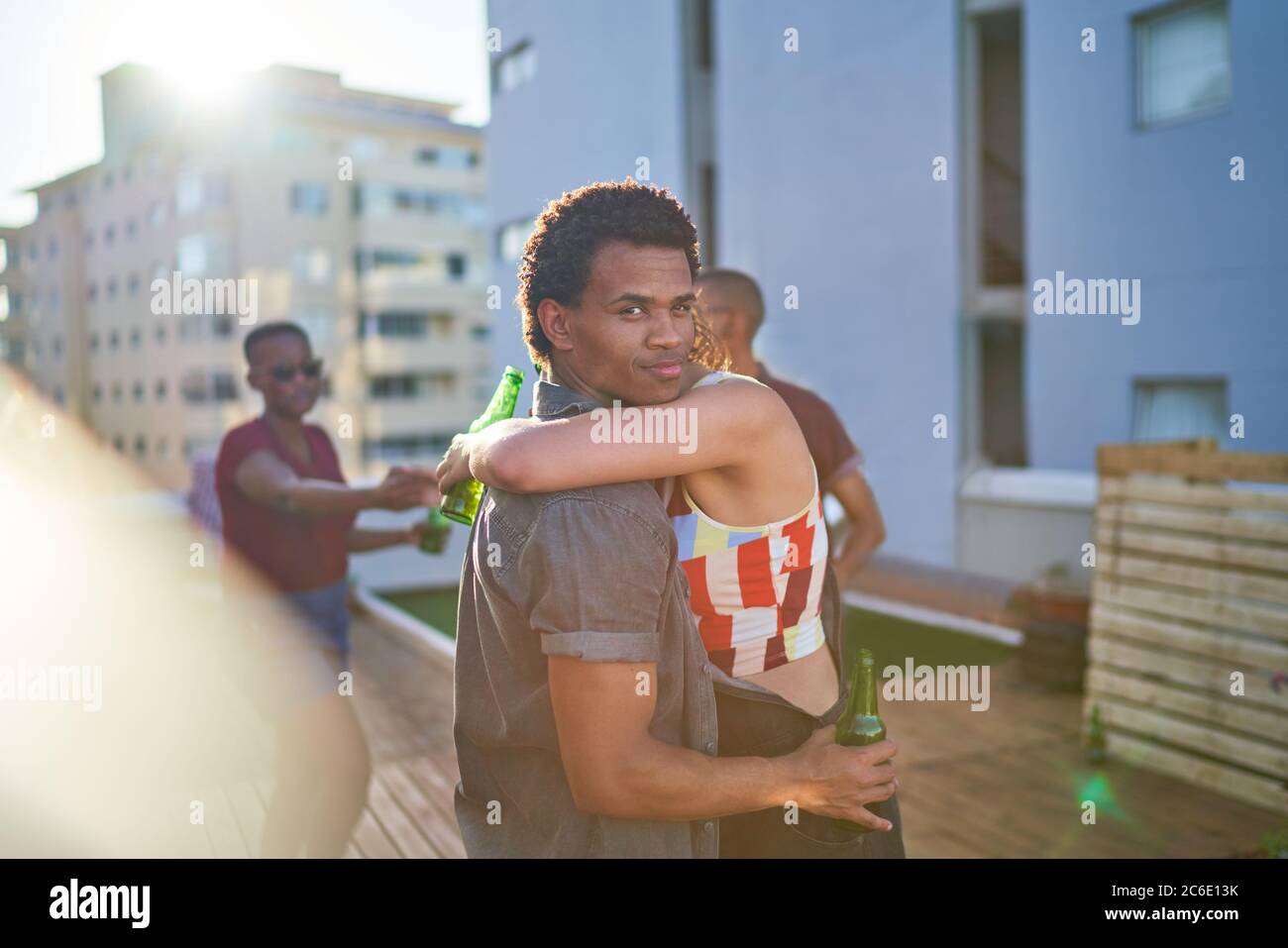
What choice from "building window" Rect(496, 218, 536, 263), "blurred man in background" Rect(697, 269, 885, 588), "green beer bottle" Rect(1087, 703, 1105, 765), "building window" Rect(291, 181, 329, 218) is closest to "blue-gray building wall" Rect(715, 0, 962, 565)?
"green beer bottle" Rect(1087, 703, 1105, 765)

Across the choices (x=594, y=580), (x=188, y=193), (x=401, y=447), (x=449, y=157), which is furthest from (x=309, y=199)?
(x=594, y=580)

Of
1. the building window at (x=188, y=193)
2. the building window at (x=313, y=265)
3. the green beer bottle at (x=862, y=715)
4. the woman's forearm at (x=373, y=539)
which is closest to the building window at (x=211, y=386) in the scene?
the building window at (x=313, y=265)

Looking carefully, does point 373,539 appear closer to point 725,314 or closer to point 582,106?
point 725,314

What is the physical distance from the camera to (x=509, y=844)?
2061 mm

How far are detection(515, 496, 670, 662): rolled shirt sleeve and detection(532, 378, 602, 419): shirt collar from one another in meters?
0.25

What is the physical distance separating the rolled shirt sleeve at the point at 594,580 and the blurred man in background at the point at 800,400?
2.30 metres

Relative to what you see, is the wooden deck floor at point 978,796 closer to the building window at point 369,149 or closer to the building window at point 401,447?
the building window at point 401,447

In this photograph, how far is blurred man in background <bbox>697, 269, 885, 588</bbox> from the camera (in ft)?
13.3

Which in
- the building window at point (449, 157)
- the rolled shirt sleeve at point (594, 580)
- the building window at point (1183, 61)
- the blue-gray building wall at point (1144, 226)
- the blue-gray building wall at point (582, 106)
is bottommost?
the rolled shirt sleeve at point (594, 580)

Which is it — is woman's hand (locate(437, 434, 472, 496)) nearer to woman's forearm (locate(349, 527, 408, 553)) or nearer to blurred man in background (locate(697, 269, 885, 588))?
blurred man in background (locate(697, 269, 885, 588))

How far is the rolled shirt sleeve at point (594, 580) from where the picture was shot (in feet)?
5.61

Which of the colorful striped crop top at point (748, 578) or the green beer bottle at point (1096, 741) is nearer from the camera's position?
the colorful striped crop top at point (748, 578)

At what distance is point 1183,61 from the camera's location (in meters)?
8.21
